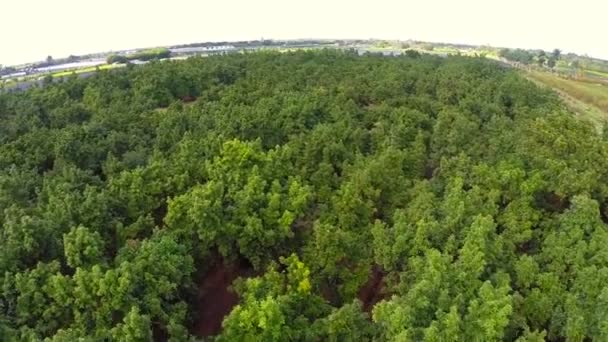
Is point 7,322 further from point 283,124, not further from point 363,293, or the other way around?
point 283,124

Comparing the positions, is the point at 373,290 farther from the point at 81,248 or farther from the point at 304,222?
the point at 81,248

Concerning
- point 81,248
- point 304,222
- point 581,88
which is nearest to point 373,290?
point 304,222

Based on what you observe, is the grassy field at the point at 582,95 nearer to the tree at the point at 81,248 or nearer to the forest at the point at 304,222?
the forest at the point at 304,222

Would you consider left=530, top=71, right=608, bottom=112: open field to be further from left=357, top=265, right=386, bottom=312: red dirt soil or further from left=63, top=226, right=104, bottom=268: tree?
left=63, top=226, right=104, bottom=268: tree

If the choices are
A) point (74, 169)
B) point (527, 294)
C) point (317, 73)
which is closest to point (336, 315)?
point (527, 294)

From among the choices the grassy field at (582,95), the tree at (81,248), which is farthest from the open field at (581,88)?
the tree at (81,248)
